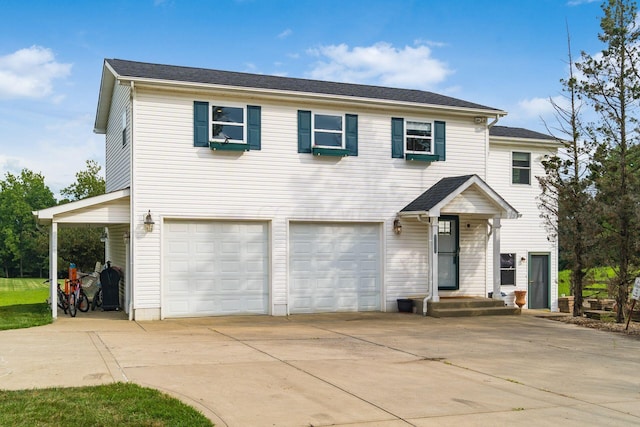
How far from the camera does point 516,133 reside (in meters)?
22.4

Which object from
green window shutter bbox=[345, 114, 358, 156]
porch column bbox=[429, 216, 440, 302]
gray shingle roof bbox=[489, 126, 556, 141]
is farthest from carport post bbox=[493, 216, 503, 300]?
gray shingle roof bbox=[489, 126, 556, 141]

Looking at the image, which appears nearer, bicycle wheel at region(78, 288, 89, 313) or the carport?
the carport

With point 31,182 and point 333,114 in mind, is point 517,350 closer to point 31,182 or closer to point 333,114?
point 333,114

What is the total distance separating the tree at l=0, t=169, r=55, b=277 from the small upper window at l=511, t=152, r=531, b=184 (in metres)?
42.0

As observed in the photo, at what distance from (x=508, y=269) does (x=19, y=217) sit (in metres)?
47.6

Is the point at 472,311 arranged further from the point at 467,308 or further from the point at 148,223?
the point at 148,223

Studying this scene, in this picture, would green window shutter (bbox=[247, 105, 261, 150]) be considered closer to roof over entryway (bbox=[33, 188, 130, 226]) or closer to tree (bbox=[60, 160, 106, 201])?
roof over entryway (bbox=[33, 188, 130, 226])

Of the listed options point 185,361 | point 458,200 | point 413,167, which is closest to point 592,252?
point 458,200

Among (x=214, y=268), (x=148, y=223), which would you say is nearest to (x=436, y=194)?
(x=214, y=268)

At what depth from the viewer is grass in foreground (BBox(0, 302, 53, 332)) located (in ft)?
44.0

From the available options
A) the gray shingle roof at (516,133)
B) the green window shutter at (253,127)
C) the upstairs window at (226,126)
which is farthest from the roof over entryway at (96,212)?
the gray shingle roof at (516,133)

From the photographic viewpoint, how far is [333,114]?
16938 millimetres

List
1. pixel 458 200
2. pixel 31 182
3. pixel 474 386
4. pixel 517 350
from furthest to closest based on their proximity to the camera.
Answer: pixel 31 182
pixel 458 200
pixel 517 350
pixel 474 386

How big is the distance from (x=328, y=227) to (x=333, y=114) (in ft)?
9.54
